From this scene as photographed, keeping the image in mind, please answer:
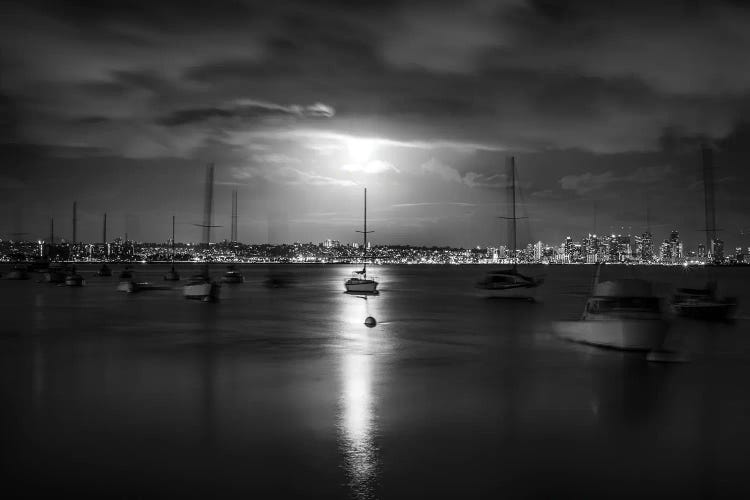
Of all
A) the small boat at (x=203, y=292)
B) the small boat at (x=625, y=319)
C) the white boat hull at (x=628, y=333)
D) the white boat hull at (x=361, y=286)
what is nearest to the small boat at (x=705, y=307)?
the small boat at (x=625, y=319)

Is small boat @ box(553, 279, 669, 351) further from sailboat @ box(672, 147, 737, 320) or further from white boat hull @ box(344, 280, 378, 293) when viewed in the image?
white boat hull @ box(344, 280, 378, 293)

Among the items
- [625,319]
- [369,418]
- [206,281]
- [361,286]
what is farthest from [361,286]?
[369,418]

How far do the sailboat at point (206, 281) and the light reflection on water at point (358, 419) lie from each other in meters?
36.8

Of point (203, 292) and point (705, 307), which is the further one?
point (203, 292)

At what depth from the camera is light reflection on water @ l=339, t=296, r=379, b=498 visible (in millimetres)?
10742

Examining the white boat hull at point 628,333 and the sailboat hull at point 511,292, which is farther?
the sailboat hull at point 511,292

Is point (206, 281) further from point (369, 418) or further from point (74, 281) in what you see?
point (369, 418)

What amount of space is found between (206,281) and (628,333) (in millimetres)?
56808

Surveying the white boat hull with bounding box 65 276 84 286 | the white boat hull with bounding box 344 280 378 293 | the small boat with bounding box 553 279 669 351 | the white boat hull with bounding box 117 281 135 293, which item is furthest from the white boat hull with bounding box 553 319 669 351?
the white boat hull with bounding box 65 276 84 286

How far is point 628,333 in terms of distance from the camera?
26.1 meters

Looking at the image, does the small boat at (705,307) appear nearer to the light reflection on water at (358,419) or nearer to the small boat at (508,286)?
the small boat at (508,286)

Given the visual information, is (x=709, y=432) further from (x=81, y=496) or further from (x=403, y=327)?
(x=403, y=327)

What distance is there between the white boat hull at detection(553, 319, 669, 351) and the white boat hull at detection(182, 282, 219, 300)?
4454 cm

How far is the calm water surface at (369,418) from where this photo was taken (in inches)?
424
